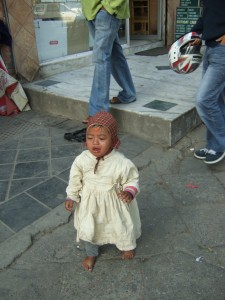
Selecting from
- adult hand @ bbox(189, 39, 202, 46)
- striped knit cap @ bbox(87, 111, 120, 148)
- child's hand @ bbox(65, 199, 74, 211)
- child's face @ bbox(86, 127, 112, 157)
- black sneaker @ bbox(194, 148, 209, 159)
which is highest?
adult hand @ bbox(189, 39, 202, 46)

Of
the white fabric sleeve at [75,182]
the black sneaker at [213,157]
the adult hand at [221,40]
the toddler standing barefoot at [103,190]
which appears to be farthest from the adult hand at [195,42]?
the white fabric sleeve at [75,182]

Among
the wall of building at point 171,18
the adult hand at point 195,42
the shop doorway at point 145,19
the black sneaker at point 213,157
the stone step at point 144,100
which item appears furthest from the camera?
the shop doorway at point 145,19

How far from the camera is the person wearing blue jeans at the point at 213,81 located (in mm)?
2795

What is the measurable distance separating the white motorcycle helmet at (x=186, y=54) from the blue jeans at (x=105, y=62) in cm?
77

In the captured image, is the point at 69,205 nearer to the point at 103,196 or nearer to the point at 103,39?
the point at 103,196

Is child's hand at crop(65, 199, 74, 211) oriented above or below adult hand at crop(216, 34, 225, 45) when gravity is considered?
below

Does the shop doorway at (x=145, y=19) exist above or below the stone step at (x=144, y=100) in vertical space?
above

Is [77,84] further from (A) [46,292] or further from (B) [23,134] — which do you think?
(A) [46,292]

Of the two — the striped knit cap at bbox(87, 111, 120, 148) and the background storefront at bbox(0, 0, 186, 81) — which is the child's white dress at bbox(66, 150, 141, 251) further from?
the background storefront at bbox(0, 0, 186, 81)

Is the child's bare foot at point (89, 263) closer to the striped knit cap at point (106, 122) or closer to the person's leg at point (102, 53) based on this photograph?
the striped knit cap at point (106, 122)

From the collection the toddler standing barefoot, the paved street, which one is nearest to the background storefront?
the paved street

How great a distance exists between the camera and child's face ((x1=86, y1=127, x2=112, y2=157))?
1.91 m

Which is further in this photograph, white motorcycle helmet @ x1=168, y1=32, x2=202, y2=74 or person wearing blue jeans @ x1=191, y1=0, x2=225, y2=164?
white motorcycle helmet @ x1=168, y1=32, x2=202, y2=74

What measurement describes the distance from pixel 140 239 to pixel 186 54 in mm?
1710
